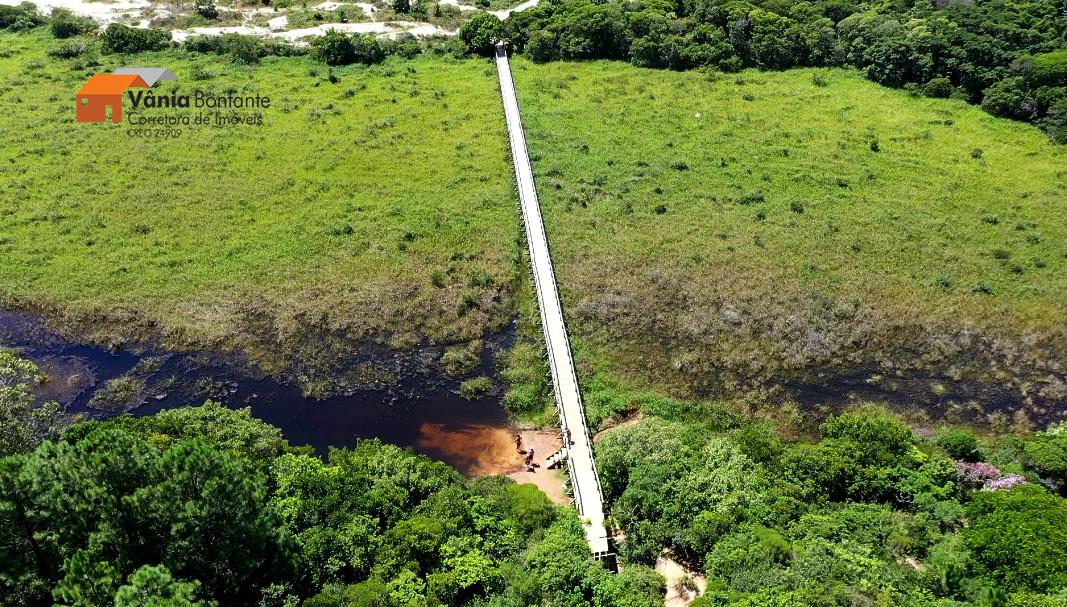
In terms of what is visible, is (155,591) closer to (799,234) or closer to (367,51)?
(799,234)

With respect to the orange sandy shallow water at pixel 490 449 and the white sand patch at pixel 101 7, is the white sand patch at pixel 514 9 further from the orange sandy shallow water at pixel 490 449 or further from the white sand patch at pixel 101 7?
the orange sandy shallow water at pixel 490 449

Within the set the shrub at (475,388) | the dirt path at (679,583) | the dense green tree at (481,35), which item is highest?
the dense green tree at (481,35)

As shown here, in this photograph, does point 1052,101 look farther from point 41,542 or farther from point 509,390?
point 41,542

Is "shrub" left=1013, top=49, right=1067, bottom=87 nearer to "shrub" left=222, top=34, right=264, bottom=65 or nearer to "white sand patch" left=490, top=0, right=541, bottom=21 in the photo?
"white sand patch" left=490, top=0, right=541, bottom=21

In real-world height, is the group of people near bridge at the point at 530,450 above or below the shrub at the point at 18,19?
below

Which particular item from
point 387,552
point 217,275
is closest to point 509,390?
point 387,552

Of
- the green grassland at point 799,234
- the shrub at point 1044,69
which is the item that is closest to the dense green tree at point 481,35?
the green grassland at point 799,234

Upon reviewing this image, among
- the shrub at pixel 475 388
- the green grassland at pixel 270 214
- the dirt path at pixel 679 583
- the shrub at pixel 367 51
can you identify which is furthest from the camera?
the shrub at pixel 367 51
